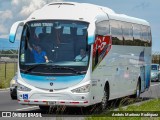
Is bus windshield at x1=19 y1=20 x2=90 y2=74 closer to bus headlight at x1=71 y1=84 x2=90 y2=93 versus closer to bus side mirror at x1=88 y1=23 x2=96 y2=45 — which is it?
bus side mirror at x1=88 y1=23 x2=96 y2=45

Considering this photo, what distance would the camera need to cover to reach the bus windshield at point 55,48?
17.3m

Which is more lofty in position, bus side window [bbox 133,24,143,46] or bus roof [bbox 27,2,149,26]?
bus roof [bbox 27,2,149,26]

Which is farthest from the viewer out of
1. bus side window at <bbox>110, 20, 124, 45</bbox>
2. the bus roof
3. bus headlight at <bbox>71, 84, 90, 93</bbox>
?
bus side window at <bbox>110, 20, 124, 45</bbox>

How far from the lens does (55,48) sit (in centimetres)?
1748

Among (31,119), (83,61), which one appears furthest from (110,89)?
(31,119)

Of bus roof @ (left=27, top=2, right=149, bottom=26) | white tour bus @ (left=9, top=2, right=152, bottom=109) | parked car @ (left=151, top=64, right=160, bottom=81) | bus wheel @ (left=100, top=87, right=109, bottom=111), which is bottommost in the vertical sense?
parked car @ (left=151, top=64, right=160, bottom=81)

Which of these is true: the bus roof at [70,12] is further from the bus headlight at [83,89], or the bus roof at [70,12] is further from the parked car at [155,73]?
the parked car at [155,73]

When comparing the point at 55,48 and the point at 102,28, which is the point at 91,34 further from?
the point at 102,28

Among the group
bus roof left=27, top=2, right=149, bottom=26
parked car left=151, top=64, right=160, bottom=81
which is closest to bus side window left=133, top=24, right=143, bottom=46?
bus roof left=27, top=2, right=149, bottom=26

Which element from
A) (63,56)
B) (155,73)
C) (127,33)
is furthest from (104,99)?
(155,73)

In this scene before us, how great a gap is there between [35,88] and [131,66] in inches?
291

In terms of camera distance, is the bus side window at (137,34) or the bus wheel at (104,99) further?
the bus side window at (137,34)

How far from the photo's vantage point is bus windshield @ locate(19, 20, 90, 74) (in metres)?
17.3

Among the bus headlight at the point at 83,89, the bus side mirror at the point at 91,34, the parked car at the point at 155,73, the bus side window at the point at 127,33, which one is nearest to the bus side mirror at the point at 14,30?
the bus side mirror at the point at 91,34
